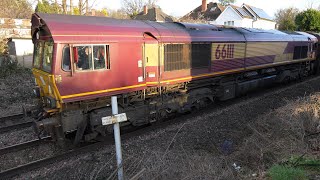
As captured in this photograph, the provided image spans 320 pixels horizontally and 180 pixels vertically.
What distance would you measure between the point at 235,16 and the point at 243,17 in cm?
146

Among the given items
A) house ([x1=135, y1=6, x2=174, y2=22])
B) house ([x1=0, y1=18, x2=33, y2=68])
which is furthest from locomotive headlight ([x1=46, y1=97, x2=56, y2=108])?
house ([x1=135, y1=6, x2=174, y2=22])

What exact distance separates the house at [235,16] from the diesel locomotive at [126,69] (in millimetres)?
29880

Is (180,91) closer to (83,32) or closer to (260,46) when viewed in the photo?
(83,32)

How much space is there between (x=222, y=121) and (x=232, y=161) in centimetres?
340

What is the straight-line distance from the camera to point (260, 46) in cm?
1342

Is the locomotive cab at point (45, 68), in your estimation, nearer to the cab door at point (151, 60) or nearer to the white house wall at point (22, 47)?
the cab door at point (151, 60)

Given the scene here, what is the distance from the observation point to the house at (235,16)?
42.7 m

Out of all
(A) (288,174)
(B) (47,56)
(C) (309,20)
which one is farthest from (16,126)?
(C) (309,20)

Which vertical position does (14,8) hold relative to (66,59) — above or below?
above

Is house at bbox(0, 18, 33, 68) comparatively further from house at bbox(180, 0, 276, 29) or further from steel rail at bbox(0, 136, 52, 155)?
house at bbox(180, 0, 276, 29)

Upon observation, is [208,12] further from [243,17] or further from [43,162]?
[43,162]

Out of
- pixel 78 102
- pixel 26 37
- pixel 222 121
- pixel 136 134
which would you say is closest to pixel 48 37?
pixel 78 102

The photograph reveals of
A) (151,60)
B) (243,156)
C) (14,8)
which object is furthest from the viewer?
(14,8)

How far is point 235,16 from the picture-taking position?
43000mm
